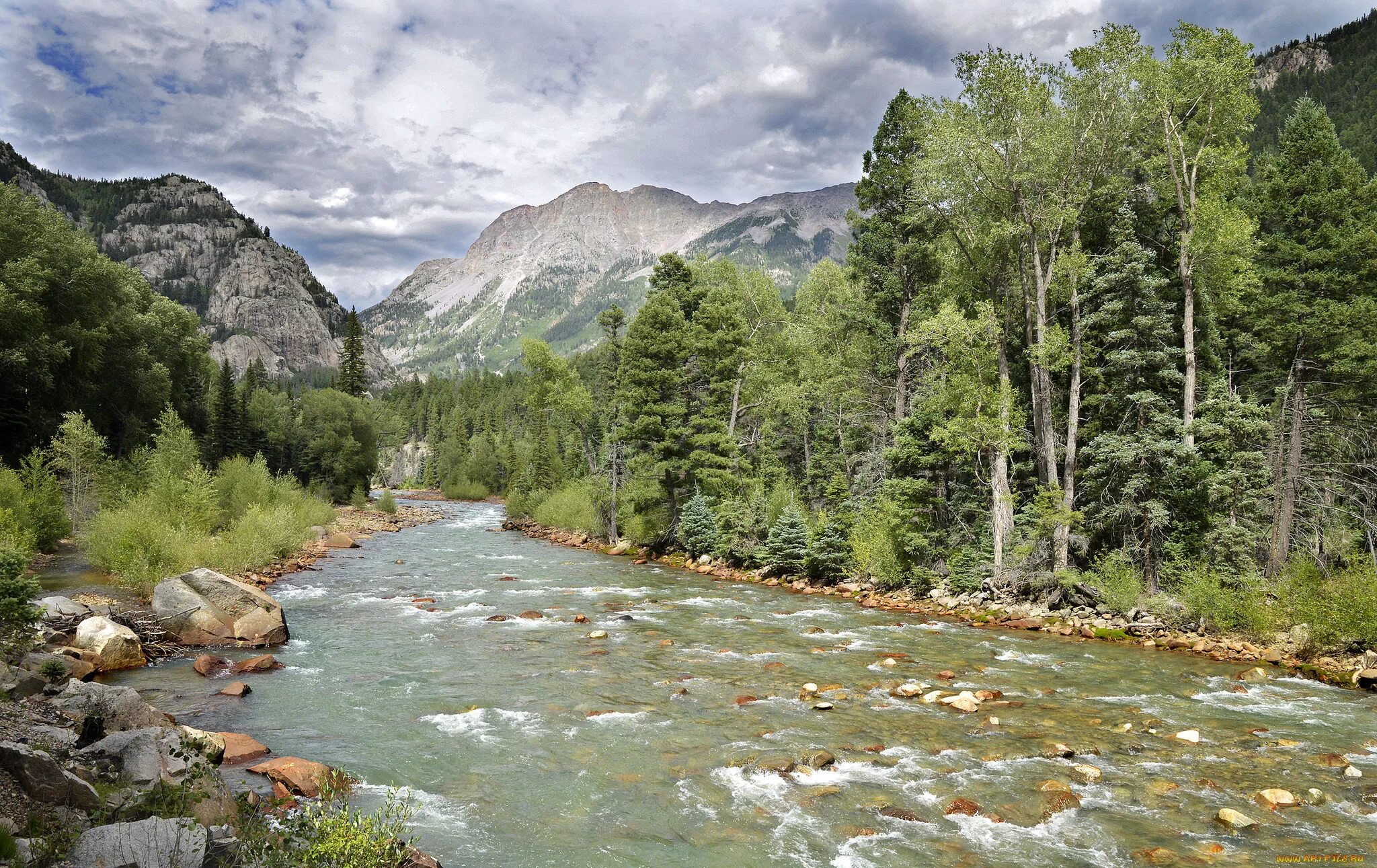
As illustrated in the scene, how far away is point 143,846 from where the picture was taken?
5.24 meters

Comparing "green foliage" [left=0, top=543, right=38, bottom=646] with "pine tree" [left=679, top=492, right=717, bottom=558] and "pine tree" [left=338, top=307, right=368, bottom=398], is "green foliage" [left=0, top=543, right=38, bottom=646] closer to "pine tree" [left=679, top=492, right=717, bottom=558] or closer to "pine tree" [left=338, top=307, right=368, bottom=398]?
"pine tree" [left=679, top=492, right=717, bottom=558]

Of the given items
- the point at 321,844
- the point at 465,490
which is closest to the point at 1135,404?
the point at 321,844

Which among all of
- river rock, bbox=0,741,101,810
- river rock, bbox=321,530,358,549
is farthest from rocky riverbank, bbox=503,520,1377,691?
river rock, bbox=321,530,358,549

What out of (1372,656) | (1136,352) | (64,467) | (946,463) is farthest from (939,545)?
(64,467)

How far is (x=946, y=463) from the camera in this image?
2936 centimetres

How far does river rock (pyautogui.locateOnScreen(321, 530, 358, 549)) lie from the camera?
4312 cm

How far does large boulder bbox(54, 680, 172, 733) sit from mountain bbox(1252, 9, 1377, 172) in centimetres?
9902

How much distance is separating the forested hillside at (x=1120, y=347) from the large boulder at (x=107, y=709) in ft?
78.7

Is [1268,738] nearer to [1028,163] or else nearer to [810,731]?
[810,731]

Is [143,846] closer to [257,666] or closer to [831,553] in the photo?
[257,666]

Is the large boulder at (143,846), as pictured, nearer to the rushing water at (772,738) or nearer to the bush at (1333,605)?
the rushing water at (772,738)

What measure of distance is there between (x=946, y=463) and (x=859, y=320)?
8313 millimetres

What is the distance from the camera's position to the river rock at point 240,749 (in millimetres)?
10461

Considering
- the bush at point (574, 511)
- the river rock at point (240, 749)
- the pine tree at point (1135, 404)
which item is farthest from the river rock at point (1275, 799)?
the bush at point (574, 511)
